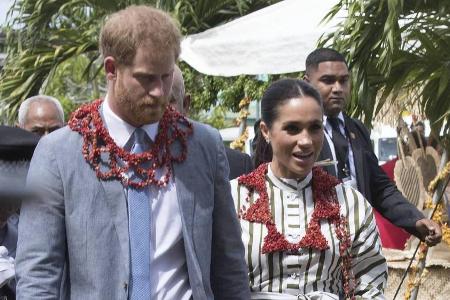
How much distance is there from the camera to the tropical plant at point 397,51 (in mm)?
6609

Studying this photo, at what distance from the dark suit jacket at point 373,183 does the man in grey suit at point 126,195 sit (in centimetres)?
175

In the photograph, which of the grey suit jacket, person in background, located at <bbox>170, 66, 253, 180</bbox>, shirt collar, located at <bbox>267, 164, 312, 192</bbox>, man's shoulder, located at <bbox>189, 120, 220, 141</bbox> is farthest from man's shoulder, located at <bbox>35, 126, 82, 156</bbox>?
person in background, located at <bbox>170, 66, 253, 180</bbox>

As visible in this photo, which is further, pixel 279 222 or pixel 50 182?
pixel 279 222

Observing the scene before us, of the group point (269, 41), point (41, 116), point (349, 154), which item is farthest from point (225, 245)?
point (269, 41)

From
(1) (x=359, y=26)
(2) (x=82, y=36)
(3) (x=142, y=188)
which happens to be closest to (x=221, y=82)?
(2) (x=82, y=36)

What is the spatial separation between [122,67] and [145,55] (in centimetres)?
8

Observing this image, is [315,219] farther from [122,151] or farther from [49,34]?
[49,34]

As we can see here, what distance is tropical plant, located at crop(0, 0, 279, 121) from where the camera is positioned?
1266 cm

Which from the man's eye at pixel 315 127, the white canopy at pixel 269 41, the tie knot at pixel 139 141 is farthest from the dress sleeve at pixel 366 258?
the white canopy at pixel 269 41

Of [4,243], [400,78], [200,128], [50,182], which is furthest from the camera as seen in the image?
[400,78]

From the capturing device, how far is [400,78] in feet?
22.6

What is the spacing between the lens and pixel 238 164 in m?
4.41

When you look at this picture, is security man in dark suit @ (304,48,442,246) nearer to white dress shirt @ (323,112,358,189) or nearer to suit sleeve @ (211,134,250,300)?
white dress shirt @ (323,112,358,189)

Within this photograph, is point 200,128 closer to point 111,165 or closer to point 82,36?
point 111,165
